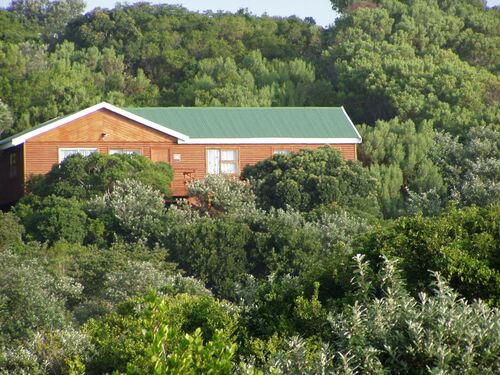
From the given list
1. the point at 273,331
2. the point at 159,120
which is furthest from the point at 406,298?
the point at 159,120

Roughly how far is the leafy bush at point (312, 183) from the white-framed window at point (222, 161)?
1.82 metres

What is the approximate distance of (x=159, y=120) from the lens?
5041 centimetres

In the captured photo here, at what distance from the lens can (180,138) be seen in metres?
47.9

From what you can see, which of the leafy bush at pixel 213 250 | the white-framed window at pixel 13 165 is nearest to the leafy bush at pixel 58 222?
the leafy bush at pixel 213 250

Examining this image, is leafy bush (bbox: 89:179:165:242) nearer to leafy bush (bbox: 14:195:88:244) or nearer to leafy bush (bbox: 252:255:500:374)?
leafy bush (bbox: 14:195:88:244)

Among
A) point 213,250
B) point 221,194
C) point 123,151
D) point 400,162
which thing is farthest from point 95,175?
point 400,162

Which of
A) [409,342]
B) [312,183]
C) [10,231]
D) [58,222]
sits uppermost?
[409,342]

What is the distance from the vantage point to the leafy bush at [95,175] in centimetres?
4450

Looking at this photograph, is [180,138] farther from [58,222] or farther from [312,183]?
→ [58,222]

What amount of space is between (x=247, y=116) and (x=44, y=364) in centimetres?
2992

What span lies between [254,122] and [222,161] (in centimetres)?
255

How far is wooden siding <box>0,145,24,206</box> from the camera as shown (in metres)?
47.6

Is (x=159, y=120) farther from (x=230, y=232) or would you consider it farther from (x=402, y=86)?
(x=402, y=86)

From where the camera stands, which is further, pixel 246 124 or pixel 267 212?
pixel 246 124
